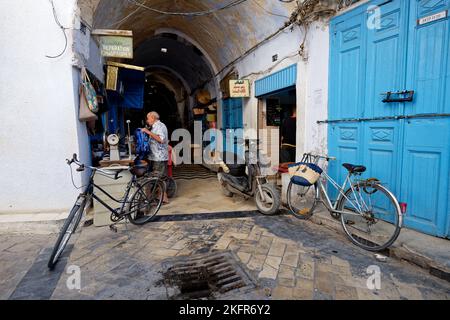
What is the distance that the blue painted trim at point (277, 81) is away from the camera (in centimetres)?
587

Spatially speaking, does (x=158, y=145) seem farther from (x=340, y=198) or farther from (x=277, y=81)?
(x=340, y=198)

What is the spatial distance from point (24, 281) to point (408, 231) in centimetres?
476

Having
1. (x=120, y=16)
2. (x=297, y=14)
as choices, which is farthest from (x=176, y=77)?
(x=297, y=14)

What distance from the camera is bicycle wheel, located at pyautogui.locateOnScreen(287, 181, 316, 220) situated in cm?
450

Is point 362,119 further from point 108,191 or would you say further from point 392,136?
point 108,191

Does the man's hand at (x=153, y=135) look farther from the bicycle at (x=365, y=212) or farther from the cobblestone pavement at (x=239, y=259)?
the bicycle at (x=365, y=212)

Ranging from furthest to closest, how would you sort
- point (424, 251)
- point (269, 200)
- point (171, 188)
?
point (171, 188) → point (269, 200) → point (424, 251)

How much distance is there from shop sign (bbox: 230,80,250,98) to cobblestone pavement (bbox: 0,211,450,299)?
4636 millimetres

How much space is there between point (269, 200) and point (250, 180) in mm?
598

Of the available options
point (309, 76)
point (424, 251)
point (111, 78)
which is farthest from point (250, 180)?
point (111, 78)

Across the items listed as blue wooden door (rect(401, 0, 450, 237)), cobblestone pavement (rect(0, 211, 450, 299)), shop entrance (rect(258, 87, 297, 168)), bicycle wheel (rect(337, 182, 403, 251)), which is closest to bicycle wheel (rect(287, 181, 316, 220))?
cobblestone pavement (rect(0, 211, 450, 299))

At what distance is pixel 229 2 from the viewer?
23.0 ft

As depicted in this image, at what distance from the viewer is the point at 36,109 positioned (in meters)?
4.41

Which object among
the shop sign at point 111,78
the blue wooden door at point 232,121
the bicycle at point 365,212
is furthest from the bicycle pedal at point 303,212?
the shop sign at point 111,78
